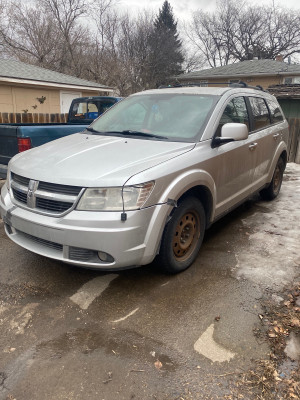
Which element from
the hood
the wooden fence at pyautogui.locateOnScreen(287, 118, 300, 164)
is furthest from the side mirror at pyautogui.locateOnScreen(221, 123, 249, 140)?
the wooden fence at pyautogui.locateOnScreen(287, 118, 300, 164)

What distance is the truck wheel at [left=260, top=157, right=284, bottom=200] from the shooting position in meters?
5.61

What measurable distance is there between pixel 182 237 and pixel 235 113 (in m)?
1.80

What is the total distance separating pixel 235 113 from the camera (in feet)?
13.1

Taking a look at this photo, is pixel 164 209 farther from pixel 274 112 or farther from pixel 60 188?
pixel 274 112

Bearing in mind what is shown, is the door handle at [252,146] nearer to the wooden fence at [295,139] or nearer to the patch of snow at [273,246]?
the patch of snow at [273,246]

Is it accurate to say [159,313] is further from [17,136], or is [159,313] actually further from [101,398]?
[17,136]

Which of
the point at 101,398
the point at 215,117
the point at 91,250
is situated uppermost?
the point at 215,117

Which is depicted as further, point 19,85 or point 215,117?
point 19,85

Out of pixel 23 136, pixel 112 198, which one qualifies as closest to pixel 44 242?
pixel 112 198

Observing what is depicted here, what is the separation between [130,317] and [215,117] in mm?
2241

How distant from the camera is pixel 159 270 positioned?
3.17 m

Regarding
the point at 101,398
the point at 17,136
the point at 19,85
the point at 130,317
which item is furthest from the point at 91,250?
the point at 19,85

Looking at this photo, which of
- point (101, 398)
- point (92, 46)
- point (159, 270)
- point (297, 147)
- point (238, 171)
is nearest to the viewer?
point (101, 398)

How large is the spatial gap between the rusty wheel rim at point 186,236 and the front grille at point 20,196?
1.43 m
